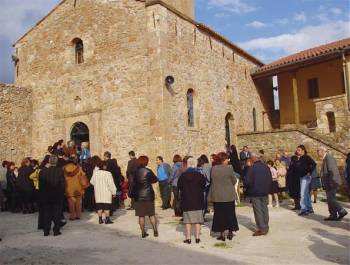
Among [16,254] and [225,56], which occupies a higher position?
[225,56]

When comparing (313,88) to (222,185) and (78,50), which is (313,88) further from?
(222,185)

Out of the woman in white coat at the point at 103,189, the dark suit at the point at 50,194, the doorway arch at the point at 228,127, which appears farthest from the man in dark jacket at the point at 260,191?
the doorway arch at the point at 228,127

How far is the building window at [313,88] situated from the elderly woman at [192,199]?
15.8 metres

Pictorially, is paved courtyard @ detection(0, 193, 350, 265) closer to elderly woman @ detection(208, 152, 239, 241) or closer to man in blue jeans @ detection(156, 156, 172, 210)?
elderly woman @ detection(208, 152, 239, 241)

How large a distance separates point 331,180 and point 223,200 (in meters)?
2.82

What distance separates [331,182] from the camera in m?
8.35

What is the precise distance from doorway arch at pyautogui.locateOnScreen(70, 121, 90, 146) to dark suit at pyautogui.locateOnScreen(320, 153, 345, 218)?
1015 cm

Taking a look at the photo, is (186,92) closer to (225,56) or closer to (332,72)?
(225,56)

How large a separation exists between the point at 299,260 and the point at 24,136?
14.1 metres

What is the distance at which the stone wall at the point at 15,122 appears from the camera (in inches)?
619

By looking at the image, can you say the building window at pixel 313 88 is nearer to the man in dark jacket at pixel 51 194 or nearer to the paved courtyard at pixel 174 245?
the paved courtyard at pixel 174 245

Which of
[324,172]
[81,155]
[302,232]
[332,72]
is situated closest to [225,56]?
[332,72]

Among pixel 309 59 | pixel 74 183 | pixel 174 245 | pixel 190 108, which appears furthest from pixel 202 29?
pixel 174 245

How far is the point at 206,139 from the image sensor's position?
1639cm
